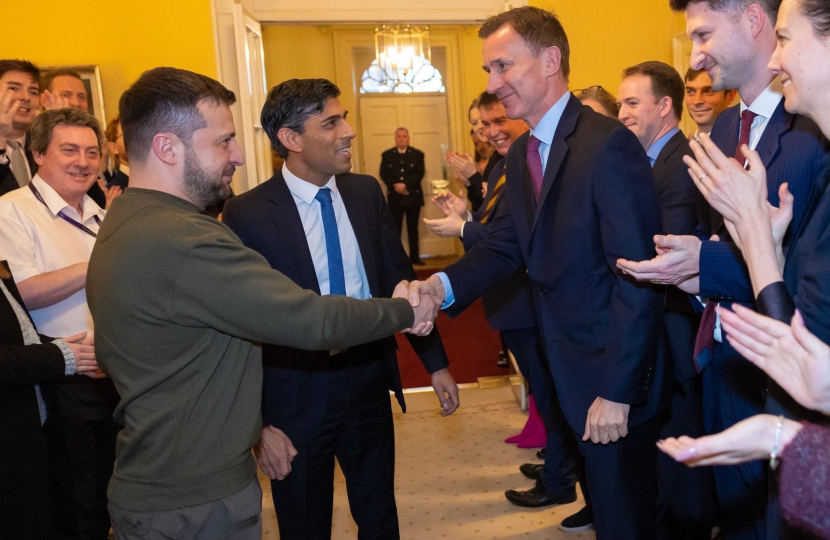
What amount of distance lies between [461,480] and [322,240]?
1952 mm

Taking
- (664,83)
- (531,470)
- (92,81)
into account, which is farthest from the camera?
(92,81)

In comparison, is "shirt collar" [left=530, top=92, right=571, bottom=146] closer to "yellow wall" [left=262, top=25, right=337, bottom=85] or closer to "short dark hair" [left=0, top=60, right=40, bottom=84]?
"short dark hair" [left=0, top=60, right=40, bottom=84]

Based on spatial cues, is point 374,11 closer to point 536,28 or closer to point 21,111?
point 21,111

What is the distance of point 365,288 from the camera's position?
8.31ft

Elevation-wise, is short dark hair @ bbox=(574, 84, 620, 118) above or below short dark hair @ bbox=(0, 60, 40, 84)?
below

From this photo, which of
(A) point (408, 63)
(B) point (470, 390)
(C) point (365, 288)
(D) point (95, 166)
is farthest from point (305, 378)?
(A) point (408, 63)

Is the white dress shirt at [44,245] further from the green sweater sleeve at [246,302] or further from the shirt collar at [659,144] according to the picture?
the shirt collar at [659,144]

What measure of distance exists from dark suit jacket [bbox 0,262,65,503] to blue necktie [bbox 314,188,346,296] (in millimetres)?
909

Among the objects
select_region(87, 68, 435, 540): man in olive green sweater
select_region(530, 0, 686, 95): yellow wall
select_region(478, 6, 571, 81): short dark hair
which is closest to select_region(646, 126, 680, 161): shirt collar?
select_region(478, 6, 571, 81): short dark hair

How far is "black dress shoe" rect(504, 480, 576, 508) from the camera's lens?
351 cm

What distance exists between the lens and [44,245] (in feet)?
9.30

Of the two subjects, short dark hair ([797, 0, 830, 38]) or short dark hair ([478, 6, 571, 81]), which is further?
short dark hair ([478, 6, 571, 81])

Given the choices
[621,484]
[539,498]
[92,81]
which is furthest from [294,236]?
[92,81]

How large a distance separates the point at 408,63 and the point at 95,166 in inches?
237
